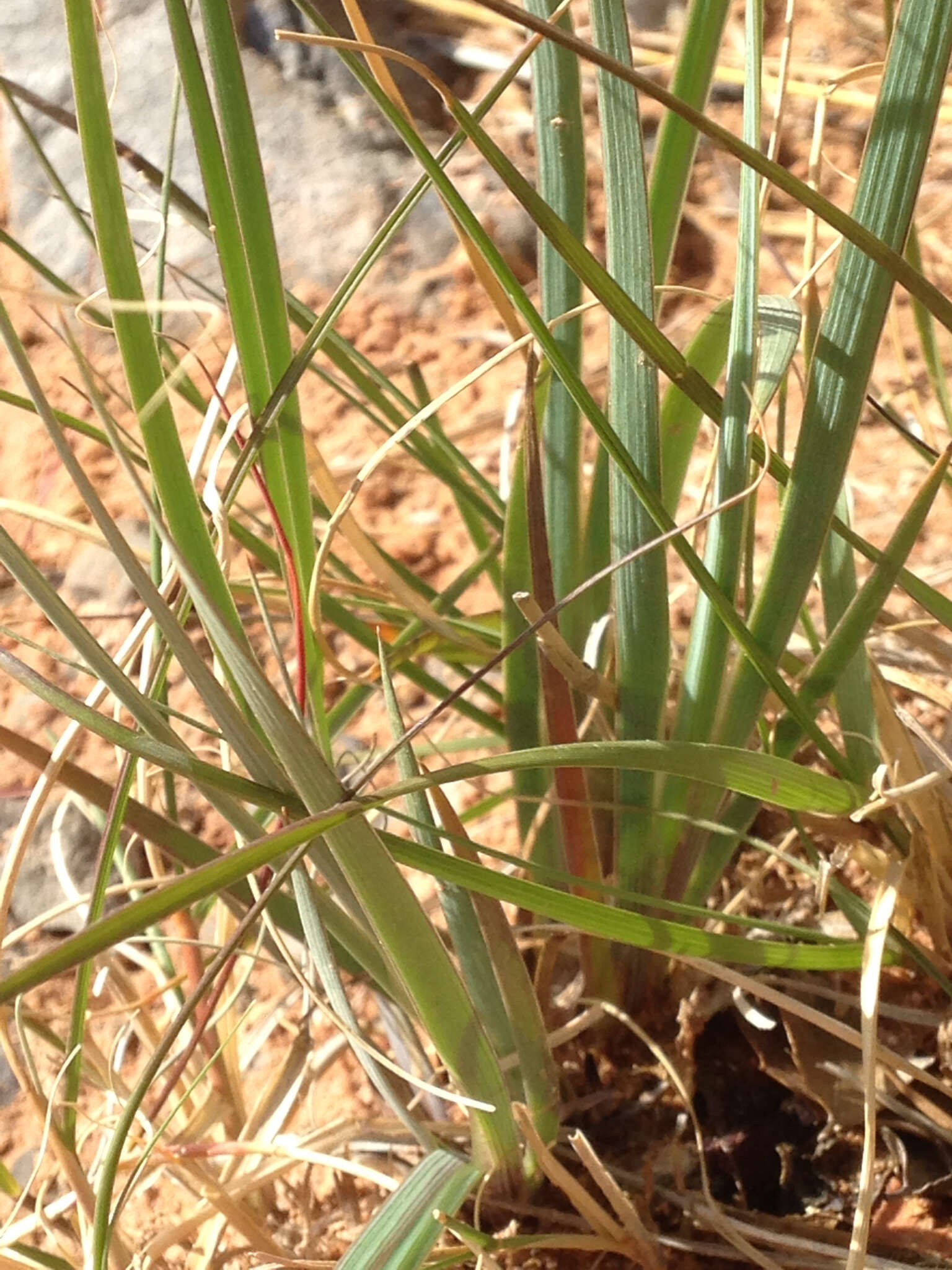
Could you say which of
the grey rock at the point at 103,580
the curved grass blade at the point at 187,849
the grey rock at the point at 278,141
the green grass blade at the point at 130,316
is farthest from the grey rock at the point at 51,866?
the grey rock at the point at 278,141

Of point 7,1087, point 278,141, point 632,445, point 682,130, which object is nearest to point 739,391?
point 632,445

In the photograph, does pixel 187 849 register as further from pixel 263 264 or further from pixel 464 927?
pixel 263 264

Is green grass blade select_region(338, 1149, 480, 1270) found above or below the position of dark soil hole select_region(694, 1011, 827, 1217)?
above

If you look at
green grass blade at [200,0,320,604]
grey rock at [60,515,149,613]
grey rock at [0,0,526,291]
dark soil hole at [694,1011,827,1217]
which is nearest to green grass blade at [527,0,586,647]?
green grass blade at [200,0,320,604]

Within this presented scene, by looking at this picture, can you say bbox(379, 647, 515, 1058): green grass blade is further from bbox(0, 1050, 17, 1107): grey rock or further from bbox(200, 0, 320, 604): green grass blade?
bbox(0, 1050, 17, 1107): grey rock

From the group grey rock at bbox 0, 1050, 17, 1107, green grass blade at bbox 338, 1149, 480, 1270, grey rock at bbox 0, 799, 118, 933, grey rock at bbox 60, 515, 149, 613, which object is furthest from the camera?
grey rock at bbox 60, 515, 149, 613

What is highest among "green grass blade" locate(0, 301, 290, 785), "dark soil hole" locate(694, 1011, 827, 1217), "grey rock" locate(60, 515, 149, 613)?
"green grass blade" locate(0, 301, 290, 785)

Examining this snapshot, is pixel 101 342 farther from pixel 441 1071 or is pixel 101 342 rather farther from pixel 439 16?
pixel 441 1071
